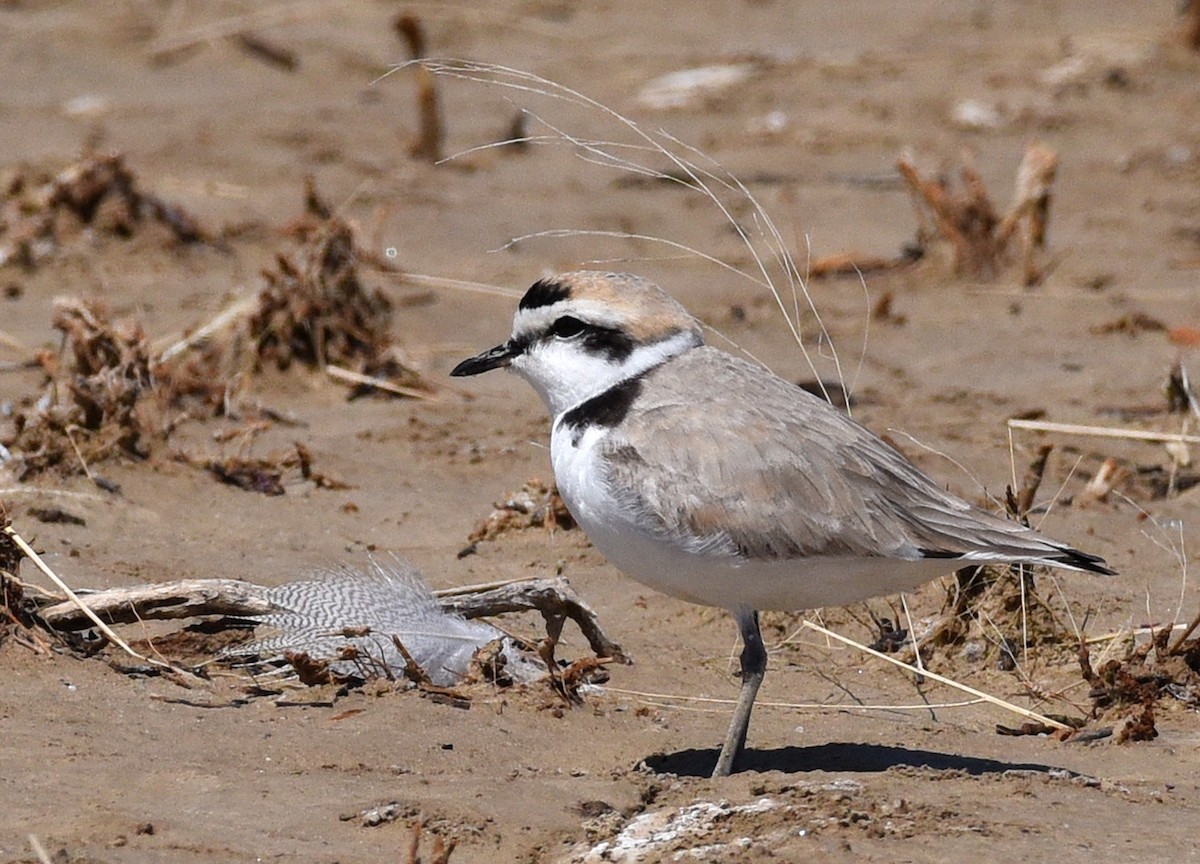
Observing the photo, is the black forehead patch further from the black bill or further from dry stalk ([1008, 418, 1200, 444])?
dry stalk ([1008, 418, 1200, 444])

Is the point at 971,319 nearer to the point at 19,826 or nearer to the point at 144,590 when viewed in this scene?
the point at 144,590

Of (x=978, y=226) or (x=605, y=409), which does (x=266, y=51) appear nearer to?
(x=978, y=226)

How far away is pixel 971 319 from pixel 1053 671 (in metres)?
4.03

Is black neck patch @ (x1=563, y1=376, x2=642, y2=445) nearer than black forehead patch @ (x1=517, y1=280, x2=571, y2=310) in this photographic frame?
Yes

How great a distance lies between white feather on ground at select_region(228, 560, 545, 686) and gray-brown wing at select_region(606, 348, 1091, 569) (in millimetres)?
762

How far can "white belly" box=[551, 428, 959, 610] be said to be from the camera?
14.6 feet

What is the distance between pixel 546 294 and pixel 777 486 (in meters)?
0.90

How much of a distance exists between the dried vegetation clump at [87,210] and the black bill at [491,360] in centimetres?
477

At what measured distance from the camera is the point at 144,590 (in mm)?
4938

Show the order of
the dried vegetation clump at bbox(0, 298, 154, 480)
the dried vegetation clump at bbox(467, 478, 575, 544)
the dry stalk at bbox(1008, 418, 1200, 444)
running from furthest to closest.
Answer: the dry stalk at bbox(1008, 418, 1200, 444) < the dried vegetation clump at bbox(0, 298, 154, 480) < the dried vegetation clump at bbox(467, 478, 575, 544)

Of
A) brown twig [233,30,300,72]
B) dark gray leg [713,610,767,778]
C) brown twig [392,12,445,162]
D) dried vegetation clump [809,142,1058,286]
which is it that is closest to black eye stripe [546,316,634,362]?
dark gray leg [713,610,767,778]

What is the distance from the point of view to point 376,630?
4.95 m

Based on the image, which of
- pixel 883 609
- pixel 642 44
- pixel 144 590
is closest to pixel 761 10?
pixel 642 44

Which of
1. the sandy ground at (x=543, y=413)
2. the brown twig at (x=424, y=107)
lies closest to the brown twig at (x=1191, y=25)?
the sandy ground at (x=543, y=413)
